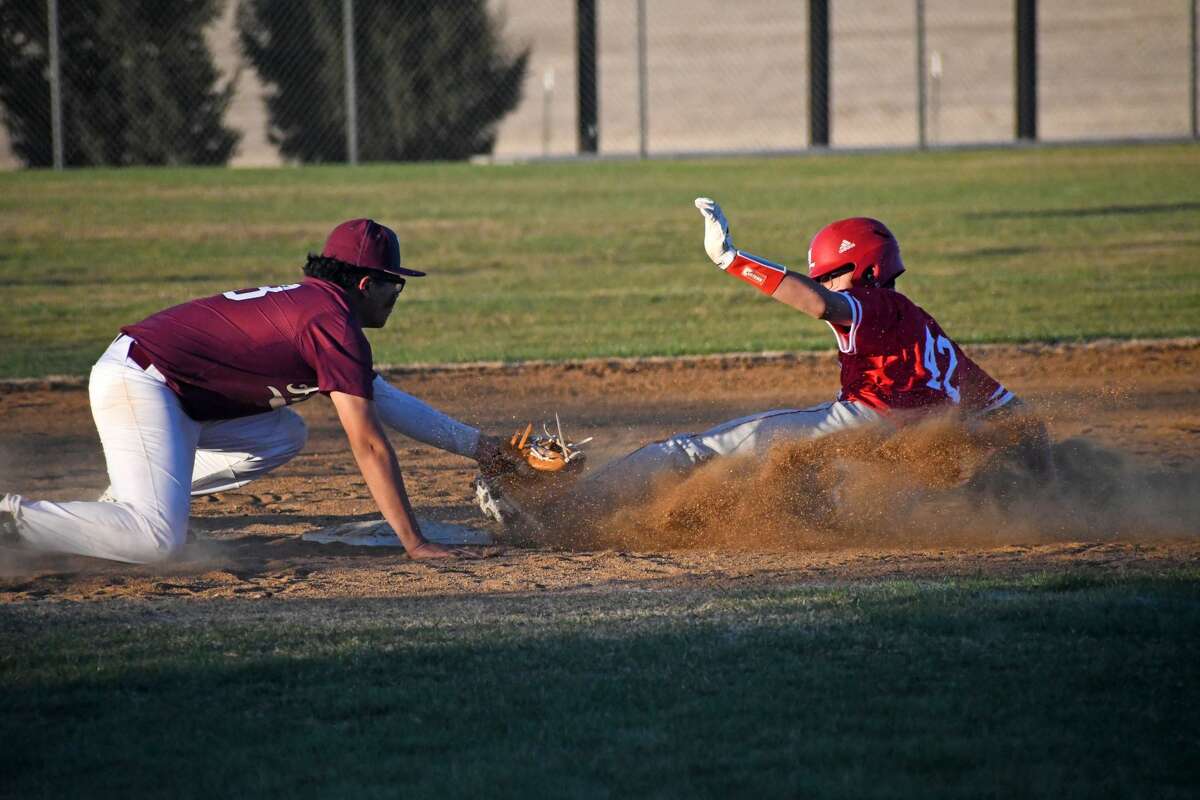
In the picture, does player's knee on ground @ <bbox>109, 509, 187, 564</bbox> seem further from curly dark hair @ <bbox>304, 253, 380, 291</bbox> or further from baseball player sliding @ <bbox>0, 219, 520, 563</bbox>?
curly dark hair @ <bbox>304, 253, 380, 291</bbox>

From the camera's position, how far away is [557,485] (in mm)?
6840

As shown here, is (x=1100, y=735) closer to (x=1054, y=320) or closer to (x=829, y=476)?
(x=829, y=476)

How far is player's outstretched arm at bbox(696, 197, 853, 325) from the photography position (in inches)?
249

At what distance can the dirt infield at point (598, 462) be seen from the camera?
614cm

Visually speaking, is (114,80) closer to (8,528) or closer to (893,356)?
(8,528)

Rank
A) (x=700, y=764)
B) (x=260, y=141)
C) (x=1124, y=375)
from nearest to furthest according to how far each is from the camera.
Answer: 1. (x=700, y=764)
2. (x=1124, y=375)
3. (x=260, y=141)

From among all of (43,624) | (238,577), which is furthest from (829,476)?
(43,624)

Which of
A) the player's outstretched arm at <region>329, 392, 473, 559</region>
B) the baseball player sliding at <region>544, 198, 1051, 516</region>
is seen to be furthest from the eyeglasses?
the player's outstretched arm at <region>329, 392, 473, 559</region>

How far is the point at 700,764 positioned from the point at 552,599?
183 centimetres

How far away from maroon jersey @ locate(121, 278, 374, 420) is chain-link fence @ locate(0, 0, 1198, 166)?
15.2m

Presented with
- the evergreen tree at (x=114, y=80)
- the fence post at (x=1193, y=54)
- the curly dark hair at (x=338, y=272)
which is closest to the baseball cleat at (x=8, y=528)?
the curly dark hair at (x=338, y=272)

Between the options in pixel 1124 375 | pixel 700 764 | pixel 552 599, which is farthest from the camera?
pixel 1124 375

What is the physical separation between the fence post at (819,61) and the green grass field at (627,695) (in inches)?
755

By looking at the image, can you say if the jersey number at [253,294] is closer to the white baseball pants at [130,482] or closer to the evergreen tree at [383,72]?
the white baseball pants at [130,482]
